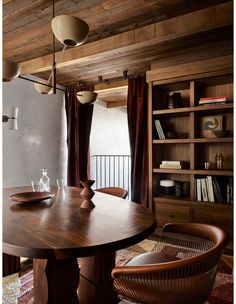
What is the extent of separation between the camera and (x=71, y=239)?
3.52 ft

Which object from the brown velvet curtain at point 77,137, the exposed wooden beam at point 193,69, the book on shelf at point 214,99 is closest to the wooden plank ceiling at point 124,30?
the exposed wooden beam at point 193,69

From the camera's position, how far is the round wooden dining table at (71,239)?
1018mm

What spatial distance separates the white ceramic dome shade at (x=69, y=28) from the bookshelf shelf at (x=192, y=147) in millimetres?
1623

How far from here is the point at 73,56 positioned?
2.91 m

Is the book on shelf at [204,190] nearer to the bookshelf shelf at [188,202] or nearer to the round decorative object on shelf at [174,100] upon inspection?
the bookshelf shelf at [188,202]

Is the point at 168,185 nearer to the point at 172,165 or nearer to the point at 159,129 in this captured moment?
the point at 172,165

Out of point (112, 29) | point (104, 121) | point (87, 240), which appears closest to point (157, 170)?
point (112, 29)

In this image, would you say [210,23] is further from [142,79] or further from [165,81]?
[142,79]

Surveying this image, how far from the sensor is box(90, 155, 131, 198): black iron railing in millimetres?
5742

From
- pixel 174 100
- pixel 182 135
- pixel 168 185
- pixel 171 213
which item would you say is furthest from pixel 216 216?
pixel 174 100

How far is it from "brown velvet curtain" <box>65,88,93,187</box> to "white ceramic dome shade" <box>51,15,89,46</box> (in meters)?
2.90

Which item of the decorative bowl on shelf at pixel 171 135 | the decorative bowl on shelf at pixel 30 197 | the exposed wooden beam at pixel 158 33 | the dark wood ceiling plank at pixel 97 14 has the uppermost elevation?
the dark wood ceiling plank at pixel 97 14

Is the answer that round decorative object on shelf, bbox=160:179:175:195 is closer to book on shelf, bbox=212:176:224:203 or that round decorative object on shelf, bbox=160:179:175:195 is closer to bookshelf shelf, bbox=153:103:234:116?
book on shelf, bbox=212:176:224:203

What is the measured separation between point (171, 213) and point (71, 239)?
1.97 m
